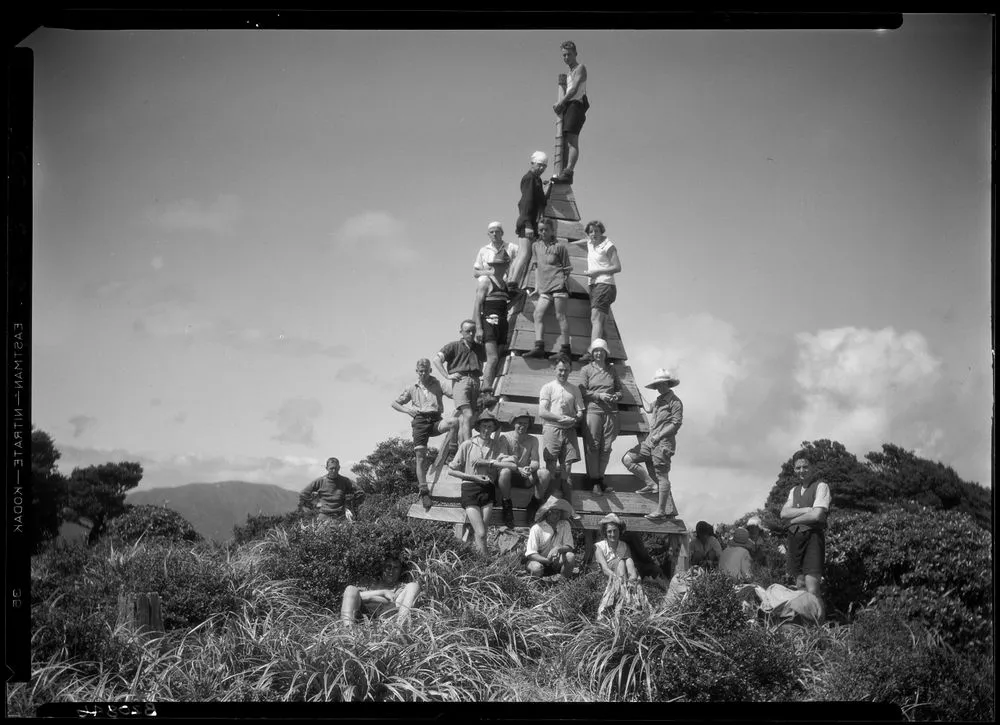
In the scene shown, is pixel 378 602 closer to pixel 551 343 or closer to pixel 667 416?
pixel 667 416

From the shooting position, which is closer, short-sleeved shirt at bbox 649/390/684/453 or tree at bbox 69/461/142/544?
short-sleeved shirt at bbox 649/390/684/453

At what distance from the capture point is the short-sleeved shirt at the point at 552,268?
38.4 ft

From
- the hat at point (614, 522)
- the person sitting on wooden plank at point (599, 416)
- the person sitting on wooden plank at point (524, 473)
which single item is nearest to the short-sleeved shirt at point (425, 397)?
the person sitting on wooden plank at point (524, 473)

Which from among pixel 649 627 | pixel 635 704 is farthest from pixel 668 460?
pixel 635 704

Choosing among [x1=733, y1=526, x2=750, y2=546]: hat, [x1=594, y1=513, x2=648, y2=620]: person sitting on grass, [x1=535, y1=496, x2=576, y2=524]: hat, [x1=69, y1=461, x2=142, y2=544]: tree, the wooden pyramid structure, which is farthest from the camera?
[x1=69, y1=461, x2=142, y2=544]: tree

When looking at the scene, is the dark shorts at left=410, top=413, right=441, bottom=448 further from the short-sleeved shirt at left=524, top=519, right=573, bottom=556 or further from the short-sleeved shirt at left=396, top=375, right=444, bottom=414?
the short-sleeved shirt at left=524, top=519, right=573, bottom=556

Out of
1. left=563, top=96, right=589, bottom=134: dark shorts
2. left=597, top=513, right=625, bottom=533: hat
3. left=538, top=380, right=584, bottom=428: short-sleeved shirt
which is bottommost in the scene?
left=597, top=513, right=625, bottom=533: hat

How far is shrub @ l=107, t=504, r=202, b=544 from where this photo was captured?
1252 cm

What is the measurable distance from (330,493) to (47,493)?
3353 mm

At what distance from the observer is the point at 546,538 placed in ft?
33.5

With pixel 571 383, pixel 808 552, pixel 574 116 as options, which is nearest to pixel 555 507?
pixel 571 383

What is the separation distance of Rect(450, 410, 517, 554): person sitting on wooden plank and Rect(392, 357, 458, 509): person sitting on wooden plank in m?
0.68

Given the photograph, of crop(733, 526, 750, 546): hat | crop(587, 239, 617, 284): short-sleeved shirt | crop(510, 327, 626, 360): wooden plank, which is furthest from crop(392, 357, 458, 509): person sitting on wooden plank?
crop(733, 526, 750, 546): hat

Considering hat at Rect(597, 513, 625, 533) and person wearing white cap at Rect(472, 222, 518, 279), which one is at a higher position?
person wearing white cap at Rect(472, 222, 518, 279)
